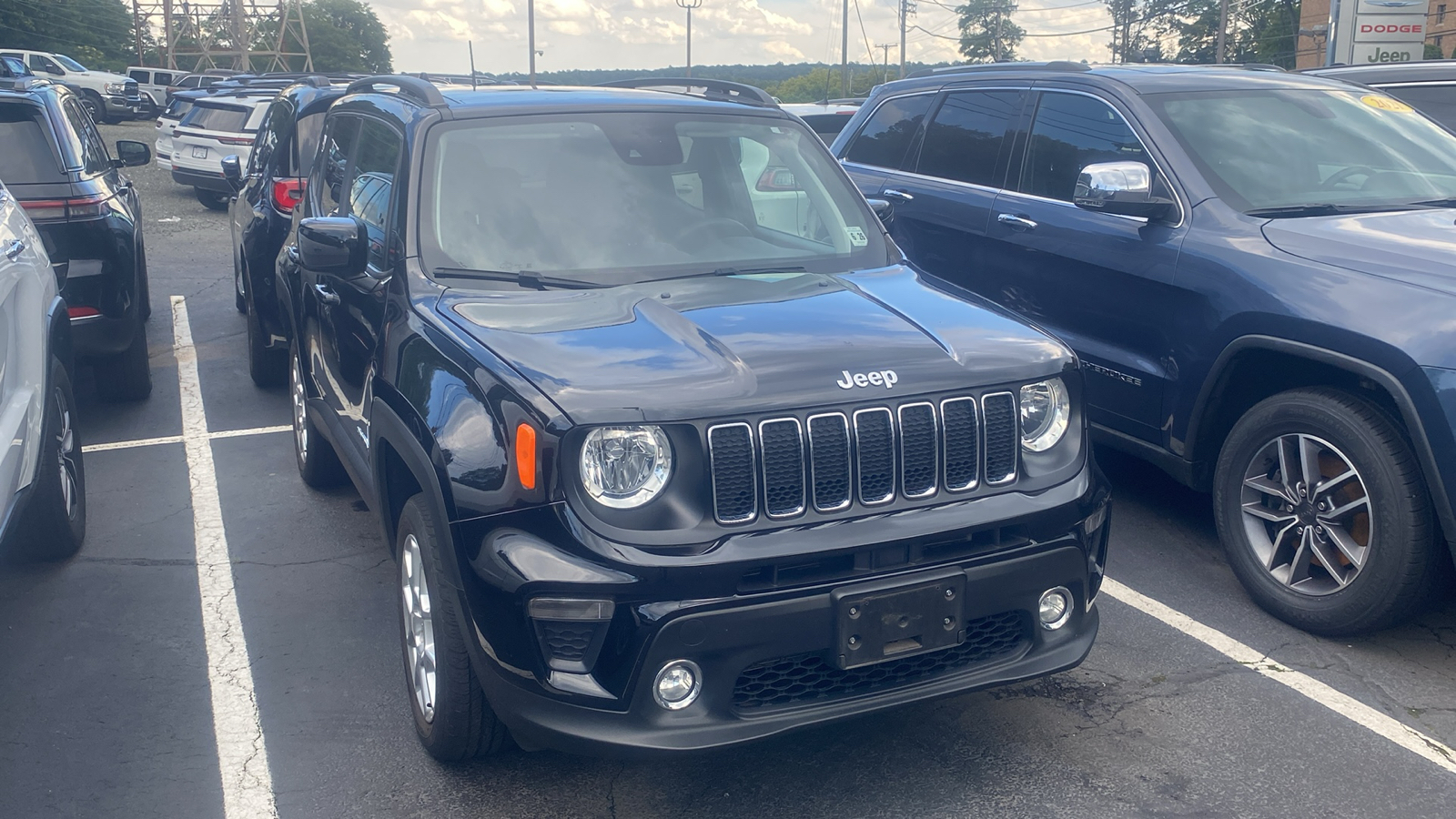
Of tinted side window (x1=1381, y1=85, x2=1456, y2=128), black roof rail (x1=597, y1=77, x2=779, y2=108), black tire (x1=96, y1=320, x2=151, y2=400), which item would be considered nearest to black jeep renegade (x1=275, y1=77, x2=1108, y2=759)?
black roof rail (x1=597, y1=77, x2=779, y2=108)

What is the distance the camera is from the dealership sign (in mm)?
26688

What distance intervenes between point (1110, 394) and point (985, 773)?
7.08ft

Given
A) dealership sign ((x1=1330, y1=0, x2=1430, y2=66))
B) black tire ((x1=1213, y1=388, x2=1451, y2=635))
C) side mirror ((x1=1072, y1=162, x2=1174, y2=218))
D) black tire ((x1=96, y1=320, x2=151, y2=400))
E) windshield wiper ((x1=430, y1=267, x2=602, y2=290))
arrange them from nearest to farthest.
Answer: windshield wiper ((x1=430, y1=267, x2=602, y2=290)) < black tire ((x1=1213, y1=388, x2=1451, y2=635)) < side mirror ((x1=1072, y1=162, x2=1174, y2=218)) < black tire ((x1=96, y1=320, x2=151, y2=400)) < dealership sign ((x1=1330, y1=0, x2=1430, y2=66))

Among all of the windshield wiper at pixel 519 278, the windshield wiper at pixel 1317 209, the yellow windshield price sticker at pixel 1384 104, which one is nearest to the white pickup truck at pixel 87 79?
the windshield wiper at pixel 519 278

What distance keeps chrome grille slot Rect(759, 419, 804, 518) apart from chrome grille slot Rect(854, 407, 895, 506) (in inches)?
6.2

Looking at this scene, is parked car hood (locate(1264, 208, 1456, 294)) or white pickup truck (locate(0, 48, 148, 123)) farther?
white pickup truck (locate(0, 48, 148, 123))

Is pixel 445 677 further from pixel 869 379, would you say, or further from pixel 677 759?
pixel 869 379

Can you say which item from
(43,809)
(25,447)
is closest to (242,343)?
(25,447)

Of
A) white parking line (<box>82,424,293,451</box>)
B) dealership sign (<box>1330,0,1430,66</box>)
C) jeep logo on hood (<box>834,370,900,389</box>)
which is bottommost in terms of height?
white parking line (<box>82,424,293,451</box>)

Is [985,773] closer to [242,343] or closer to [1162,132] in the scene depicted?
[1162,132]

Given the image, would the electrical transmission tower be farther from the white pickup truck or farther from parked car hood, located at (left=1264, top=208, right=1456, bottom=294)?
parked car hood, located at (left=1264, top=208, right=1456, bottom=294)

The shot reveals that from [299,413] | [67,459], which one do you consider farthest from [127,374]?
[67,459]

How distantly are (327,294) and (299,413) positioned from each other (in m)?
1.39

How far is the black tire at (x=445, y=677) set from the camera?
299cm
